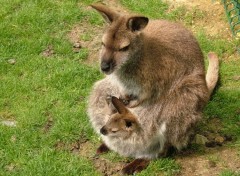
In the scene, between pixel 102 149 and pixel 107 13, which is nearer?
pixel 107 13

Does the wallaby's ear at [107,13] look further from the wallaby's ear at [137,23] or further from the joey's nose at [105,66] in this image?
the joey's nose at [105,66]

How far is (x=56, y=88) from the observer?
23.8 feet

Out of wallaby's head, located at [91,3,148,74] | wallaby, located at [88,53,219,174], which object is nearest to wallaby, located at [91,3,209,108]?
wallaby's head, located at [91,3,148,74]

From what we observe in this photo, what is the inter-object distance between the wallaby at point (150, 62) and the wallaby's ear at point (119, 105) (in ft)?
0.45

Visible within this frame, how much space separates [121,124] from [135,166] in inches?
20.9

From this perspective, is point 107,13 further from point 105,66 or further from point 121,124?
point 121,124

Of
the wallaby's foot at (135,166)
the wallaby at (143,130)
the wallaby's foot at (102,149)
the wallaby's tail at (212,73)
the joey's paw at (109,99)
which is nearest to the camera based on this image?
the wallaby at (143,130)

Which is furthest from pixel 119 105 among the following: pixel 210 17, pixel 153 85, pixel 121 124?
pixel 210 17

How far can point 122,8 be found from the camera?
28.7ft

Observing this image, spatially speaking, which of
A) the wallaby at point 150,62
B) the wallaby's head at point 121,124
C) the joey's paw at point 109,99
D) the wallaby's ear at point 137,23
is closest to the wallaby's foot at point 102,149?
the wallaby's head at point 121,124

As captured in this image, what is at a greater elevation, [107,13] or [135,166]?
[107,13]

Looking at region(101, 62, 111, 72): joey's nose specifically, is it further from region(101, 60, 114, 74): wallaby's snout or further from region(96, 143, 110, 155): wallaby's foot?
region(96, 143, 110, 155): wallaby's foot

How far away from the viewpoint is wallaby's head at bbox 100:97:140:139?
5.82 metres

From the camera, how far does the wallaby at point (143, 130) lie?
575 cm
